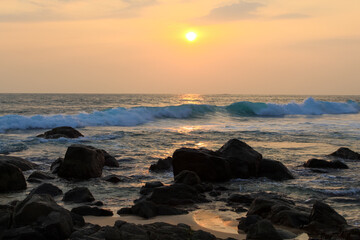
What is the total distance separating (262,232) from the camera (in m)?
6.24

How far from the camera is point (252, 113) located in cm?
4956

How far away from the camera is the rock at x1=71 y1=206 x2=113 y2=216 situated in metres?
7.57

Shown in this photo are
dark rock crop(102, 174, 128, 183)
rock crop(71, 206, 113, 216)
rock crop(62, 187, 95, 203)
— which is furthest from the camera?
dark rock crop(102, 174, 128, 183)

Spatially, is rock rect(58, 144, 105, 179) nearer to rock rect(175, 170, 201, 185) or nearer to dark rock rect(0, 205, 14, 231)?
rock rect(175, 170, 201, 185)

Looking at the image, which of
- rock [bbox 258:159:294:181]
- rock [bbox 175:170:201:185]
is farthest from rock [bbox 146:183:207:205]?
rock [bbox 258:159:294:181]

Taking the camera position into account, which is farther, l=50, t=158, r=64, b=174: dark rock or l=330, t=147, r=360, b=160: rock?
l=330, t=147, r=360, b=160: rock

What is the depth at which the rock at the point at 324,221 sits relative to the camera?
6.78 meters

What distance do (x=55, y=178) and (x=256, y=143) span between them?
10.7 meters

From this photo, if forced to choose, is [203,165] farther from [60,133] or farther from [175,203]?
[60,133]

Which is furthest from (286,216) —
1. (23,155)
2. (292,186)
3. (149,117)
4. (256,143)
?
(149,117)

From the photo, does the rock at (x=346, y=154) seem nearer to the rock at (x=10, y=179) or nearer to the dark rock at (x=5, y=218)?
the rock at (x=10, y=179)

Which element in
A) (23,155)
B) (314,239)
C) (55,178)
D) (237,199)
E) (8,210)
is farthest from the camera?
(23,155)

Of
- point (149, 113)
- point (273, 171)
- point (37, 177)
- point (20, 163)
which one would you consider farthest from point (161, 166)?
point (149, 113)

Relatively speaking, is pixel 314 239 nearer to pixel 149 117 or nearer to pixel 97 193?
pixel 97 193
